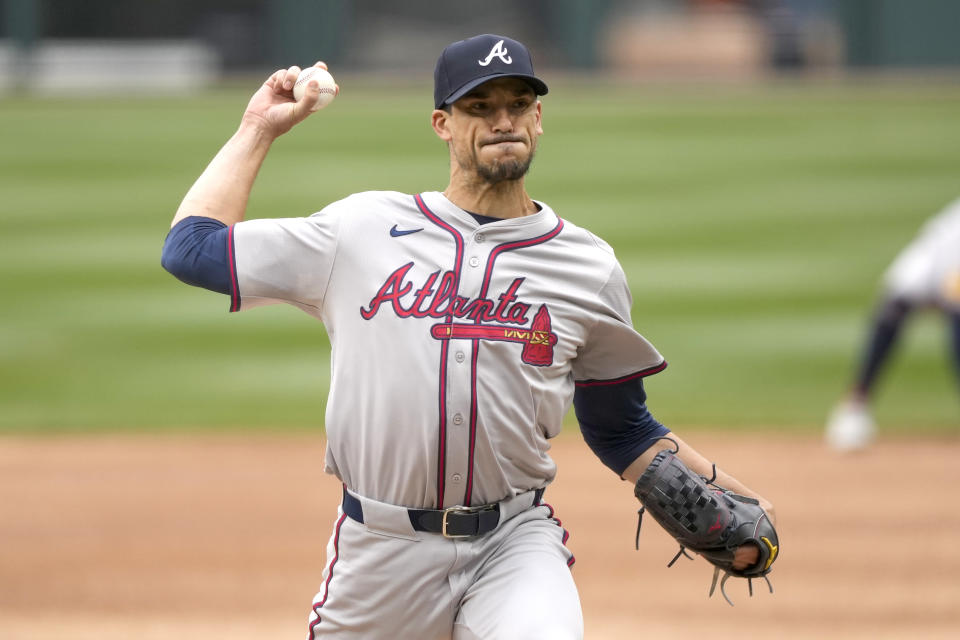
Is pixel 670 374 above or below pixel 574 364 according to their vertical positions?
below

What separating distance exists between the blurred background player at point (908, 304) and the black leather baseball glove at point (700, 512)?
4.48 metres

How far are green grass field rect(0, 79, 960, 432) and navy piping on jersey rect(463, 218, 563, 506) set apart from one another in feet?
19.8

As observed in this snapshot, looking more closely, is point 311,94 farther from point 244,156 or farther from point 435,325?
point 435,325

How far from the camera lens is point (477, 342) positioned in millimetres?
2811

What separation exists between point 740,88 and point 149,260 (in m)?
10.5

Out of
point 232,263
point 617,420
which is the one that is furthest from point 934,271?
point 232,263

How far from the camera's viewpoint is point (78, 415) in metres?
9.04

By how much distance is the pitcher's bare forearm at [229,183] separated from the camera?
9.46 ft

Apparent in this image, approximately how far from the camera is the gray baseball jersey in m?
2.80

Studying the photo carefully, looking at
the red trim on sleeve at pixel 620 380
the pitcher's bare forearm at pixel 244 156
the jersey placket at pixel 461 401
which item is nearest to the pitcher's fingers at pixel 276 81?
the pitcher's bare forearm at pixel 244 156

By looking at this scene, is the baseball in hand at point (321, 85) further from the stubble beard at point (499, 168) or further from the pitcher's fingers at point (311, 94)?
the stubble beard at point (499, 168)

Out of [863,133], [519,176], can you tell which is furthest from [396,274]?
[863,133]

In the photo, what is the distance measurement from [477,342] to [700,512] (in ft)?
2.14

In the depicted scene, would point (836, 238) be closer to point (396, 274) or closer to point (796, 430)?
point (796, 430)
